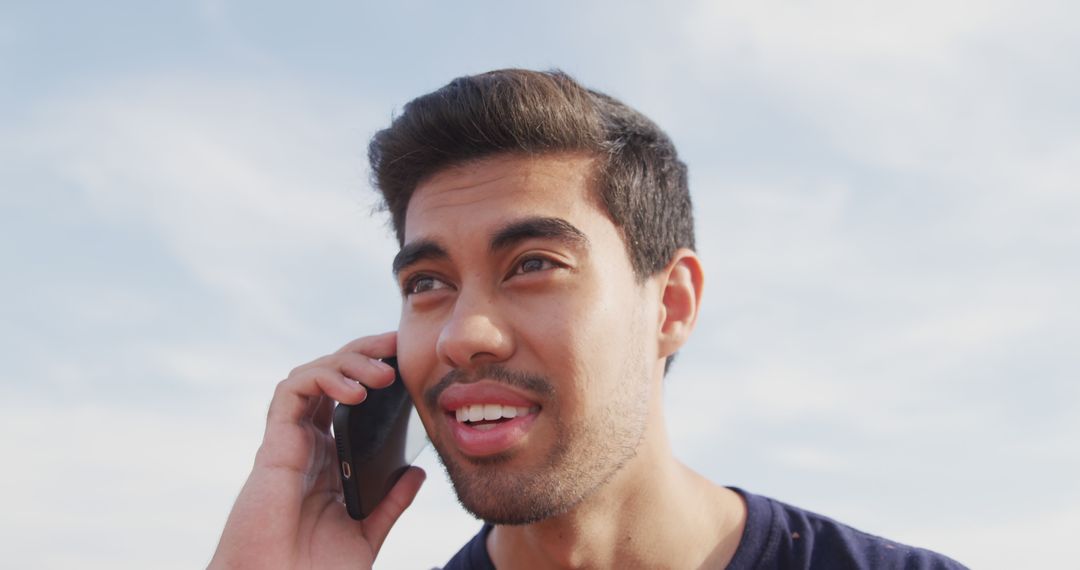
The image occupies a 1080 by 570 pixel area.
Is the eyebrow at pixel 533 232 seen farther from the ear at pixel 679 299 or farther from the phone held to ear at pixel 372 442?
the phone held to ear at pixel 372 442

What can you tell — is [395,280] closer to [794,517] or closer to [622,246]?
[622,246]

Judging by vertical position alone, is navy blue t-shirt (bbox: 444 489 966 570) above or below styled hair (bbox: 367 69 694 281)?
below

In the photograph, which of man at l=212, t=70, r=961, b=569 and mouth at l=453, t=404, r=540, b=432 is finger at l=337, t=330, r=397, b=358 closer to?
man at l=212, t=70, r=961, b=569

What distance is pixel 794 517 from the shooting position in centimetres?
414

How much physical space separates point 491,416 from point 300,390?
91cm

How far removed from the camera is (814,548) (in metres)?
4.01

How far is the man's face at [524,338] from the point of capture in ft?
11.9

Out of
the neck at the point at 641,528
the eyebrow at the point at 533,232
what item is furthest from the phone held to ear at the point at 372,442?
the eyebrow at the point at 533,232

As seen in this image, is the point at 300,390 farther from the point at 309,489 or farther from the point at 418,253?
the point at 418,253

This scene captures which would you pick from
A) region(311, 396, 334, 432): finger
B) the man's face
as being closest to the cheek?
the man's face

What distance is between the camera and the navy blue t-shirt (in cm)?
392

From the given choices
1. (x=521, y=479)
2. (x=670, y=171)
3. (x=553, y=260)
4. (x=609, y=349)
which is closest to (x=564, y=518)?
(x=521, y=479)

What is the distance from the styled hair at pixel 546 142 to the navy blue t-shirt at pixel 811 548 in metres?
1.06

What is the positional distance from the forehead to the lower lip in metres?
0.71
